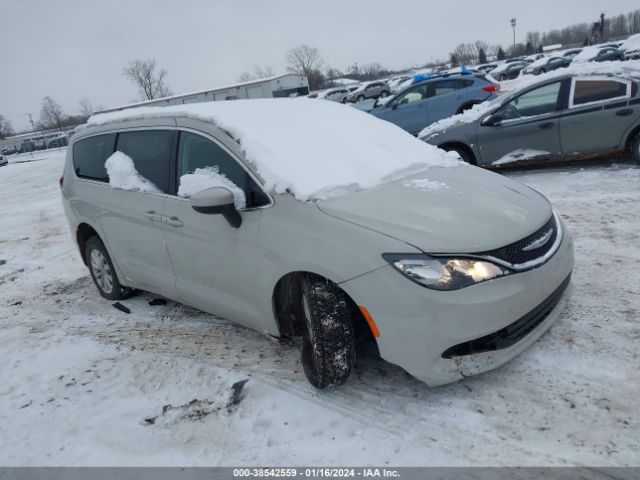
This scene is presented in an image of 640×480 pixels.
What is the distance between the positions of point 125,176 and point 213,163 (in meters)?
1.13

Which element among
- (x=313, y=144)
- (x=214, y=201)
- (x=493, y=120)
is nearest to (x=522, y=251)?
(x=313, y=144)

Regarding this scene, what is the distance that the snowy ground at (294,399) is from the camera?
2377 millimetres

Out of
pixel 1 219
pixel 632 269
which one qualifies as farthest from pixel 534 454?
pixel 1 219

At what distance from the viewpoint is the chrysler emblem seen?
8.71 feet

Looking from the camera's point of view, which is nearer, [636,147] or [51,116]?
[636,147]

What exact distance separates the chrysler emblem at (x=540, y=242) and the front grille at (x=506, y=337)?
0.32 metres

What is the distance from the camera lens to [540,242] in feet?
9.04

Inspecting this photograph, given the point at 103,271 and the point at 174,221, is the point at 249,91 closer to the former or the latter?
the point at 103,271

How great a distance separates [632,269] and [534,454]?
2330 mm

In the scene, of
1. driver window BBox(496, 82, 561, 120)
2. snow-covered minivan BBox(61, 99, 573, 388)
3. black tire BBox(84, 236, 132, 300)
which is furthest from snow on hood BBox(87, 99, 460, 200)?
driver window BBox(496, 82, 561, 120)

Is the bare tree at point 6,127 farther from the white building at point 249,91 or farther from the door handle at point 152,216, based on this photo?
the door handle at point 152,216

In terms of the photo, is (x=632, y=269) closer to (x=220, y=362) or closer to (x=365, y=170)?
(x=365, y=170)

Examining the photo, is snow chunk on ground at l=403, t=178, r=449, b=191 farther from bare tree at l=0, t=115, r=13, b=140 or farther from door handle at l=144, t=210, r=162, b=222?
bare tree at l=0, t=115, r=13, b=140

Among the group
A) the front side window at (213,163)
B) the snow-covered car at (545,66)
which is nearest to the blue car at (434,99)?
the front side window at (213,163)
